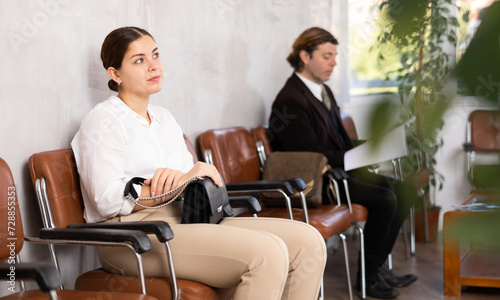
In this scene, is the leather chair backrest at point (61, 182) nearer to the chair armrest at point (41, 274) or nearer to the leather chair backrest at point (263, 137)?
the chair armrest at point (41, 274)

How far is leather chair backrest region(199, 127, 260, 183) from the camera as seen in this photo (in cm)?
292

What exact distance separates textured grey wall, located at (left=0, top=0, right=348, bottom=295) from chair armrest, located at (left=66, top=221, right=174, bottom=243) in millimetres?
348

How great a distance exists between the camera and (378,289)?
3174 millimetres

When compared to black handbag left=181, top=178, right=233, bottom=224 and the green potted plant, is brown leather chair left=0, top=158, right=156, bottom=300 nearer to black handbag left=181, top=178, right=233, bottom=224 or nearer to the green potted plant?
black handbag left=181, top=178, right=233, bottom=224

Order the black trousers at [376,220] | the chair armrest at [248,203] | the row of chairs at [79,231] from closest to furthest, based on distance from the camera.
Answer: the row of chairs at [79,231] < the chair armrest at [248,203] < the black trousers at [376,220]

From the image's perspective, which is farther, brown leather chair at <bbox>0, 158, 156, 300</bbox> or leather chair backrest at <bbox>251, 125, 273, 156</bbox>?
leather chair backrest at <bbox>251, 125, 273, 156</bbox>

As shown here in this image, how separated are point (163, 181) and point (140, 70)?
0.44 metres

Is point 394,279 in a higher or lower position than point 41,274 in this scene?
lower

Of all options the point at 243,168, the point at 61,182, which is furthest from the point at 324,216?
the point at 61,182

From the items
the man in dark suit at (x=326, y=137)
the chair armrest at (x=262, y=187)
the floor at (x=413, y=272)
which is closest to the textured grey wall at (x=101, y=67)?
the man in dark suit at (x=326, y=137)

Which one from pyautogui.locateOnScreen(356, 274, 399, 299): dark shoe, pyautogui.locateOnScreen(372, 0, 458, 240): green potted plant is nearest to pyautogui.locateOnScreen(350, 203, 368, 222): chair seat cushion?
pyautogui.locateOnScreen(356, 274, 399, 299): dark shoe

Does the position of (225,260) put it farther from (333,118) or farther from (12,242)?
(333,118)

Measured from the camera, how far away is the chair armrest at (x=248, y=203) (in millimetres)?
2303

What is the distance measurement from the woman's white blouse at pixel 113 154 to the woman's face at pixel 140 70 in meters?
0.08
